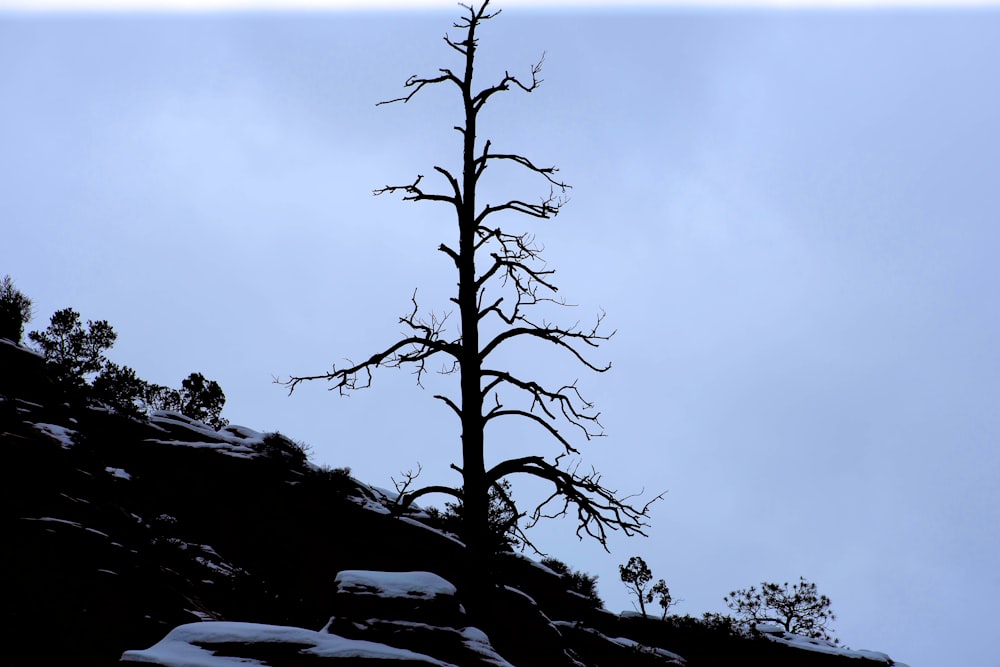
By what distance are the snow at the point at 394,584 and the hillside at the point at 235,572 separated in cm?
3

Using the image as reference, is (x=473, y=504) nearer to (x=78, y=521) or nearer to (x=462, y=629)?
(x=462, y=629)

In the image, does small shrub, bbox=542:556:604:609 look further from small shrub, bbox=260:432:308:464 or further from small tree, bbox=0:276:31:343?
small tree, bbox=0:276:31:343

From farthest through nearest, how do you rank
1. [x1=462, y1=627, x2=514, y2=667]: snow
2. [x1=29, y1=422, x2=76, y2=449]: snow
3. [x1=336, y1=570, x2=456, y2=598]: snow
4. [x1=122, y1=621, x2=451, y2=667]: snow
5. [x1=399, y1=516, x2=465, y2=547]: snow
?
[x1=399, y1=516, x2=465, y2=547]: snow
[x1=29, y1=422, x2=76, y2=449]: snow
[x1=336, y1=570, x2=456, y2=598]: snow
[x1=462, y1=627, x2=514, y2=667]: snow
[x1=122, y1=621, x2=451, y2=667]: snow

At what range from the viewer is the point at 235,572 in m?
18.4

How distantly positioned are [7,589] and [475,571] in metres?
9.61

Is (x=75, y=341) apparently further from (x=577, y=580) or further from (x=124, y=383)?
(x=577, y=580)

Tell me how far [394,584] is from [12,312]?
34.5 m

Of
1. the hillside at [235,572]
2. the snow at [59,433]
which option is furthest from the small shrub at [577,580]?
the snow at [59,433]

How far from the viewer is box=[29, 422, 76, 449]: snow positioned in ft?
65.0

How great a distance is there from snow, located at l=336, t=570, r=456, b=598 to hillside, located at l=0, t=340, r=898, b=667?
3cm

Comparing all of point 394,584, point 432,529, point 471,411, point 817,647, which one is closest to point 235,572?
point 432,529

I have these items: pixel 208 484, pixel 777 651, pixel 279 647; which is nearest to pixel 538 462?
pixel 279 647

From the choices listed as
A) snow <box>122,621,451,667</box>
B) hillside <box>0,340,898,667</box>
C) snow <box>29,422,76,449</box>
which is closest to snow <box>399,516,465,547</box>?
hillside <box>0,340,898,667</box>

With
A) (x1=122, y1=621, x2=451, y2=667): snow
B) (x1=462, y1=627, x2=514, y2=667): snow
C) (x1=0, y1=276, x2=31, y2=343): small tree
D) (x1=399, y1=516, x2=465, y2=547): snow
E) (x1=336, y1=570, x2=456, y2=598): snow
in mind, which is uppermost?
(x1=0, y1=276, x2=31, y2=343): small tree
